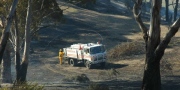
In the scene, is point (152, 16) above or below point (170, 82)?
above

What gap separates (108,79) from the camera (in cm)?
3052

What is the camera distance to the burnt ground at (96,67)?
28859mm

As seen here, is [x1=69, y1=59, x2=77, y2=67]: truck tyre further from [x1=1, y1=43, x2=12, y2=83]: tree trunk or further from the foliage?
[x1=1, y1=43, x2=12, y2=83]: tree trunk

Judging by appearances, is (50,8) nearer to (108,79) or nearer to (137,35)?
(108,79)

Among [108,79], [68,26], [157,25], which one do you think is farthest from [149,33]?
[68,26]

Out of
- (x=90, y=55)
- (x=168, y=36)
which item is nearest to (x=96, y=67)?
(x=90, y=55)

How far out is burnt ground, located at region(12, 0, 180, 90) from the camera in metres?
28.9

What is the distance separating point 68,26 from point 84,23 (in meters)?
3.50

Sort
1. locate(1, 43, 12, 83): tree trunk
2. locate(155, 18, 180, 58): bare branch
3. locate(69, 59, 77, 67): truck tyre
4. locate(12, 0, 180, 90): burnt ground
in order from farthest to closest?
locate(69, 59, 77, 67): truck tyre < locate(1, 43, 12, 83): tree trunk < locate(12, 0, 180, 90): burnt ground < locate(155, 18, 180, 58): bare branch

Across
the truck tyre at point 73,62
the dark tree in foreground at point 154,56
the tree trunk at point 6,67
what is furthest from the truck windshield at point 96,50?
the dark tree in foreground at point 154,56

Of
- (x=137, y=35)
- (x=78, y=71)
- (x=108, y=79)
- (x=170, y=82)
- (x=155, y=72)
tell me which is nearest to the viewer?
(x=155, y=72)

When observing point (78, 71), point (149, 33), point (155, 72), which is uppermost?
point (149, 33)

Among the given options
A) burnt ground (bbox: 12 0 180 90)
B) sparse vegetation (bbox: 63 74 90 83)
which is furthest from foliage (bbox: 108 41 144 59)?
sparse vegetation (bbox: 63 74 90 83)

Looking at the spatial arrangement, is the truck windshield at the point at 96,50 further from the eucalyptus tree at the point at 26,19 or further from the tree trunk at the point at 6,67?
the tree trunk at the point at 6,67
